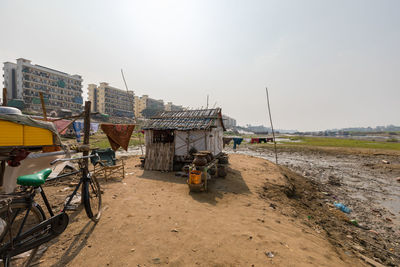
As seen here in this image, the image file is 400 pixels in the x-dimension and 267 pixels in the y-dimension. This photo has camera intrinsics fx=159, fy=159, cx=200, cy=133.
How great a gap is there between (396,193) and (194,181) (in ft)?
51.2

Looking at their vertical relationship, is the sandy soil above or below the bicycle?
below

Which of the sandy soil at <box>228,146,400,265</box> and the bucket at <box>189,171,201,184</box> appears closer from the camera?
the sandy soil at <box>228,146,400,265</box>

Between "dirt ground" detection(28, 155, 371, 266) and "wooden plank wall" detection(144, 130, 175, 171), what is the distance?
142 inches

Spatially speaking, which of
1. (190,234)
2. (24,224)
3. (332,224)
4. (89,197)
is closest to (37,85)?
(89,197)

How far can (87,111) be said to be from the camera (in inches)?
230

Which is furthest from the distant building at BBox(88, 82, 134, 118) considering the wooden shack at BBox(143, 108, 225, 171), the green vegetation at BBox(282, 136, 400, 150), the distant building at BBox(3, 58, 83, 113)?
the green vegetation at BBox(282, 136, 400, 150)

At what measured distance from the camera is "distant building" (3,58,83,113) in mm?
51875

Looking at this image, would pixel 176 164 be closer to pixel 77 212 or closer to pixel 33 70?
pixel 77 212

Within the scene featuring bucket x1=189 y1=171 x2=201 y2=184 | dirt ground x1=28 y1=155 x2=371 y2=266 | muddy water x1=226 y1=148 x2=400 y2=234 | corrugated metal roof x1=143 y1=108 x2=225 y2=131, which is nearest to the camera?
dirt ground x1=28 y1=155 x2=371 y2=266

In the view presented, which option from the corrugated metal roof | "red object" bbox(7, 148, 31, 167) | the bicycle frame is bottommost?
the bicycle frame

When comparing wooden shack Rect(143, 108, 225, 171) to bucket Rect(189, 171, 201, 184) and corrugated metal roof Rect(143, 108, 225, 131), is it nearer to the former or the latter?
corrugated metal roof Rect(143, 108, 225, 131)

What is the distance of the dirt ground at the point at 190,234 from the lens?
348 cm

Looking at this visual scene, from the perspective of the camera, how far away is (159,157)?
1191 cm

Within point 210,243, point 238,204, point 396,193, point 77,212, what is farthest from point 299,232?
point 396,193
